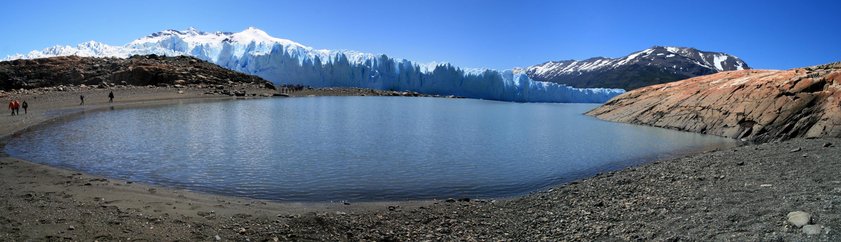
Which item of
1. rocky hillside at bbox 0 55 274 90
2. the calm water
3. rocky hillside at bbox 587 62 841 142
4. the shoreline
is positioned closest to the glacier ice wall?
rocky hillside at bbox 0 55 274 90

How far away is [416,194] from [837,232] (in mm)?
6999

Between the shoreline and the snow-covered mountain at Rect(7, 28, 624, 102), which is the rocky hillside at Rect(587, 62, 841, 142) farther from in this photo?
the snow-covered mountain at Rect(7, 28, 624, 102)

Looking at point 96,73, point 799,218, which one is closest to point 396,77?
point 96,73

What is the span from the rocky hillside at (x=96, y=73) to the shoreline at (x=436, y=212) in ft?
129

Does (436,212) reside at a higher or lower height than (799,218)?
lower

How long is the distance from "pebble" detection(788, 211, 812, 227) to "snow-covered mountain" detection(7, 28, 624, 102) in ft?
228

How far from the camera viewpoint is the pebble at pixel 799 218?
540cm

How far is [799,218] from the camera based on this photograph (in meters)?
5.52

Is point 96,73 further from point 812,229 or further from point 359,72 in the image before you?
point 812,229

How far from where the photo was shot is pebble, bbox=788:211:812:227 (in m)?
5.40

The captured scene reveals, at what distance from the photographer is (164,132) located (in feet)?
61.9

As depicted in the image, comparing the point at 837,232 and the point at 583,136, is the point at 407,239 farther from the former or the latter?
the point at 583,136

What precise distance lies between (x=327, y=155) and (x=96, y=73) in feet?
133

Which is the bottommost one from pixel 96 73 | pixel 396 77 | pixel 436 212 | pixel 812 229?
pixel 436 212
